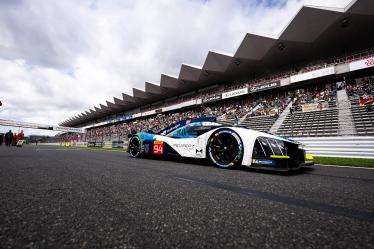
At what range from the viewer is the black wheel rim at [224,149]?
160 inches

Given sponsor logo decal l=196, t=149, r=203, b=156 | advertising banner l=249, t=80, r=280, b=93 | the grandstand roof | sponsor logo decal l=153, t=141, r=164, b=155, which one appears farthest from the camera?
advertising banner l=249, t=80, r=280, b=93

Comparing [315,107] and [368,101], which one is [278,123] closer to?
[315,107]

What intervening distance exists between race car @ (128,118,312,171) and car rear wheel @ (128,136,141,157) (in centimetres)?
16

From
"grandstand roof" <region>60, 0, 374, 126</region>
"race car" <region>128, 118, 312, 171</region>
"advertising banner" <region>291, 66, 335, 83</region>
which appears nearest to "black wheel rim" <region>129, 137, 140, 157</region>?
"race car" <region>128, 118, 312, 171</region>

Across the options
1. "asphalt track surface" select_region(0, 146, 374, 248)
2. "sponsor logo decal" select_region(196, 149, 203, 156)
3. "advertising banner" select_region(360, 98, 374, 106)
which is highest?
"advertising banner" select_region(360, 98, 374, 106)

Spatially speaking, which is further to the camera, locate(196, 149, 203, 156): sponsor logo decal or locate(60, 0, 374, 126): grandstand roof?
locate(60, 0, 374, 126): grandstand roof

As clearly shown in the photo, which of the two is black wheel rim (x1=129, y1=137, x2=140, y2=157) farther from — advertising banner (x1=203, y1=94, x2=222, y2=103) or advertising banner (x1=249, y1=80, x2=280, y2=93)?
advertising banner (x1=203, y1=94, x2=222, y2=103)

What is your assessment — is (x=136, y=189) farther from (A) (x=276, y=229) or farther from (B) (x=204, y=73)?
(B) (x=204, y=73)

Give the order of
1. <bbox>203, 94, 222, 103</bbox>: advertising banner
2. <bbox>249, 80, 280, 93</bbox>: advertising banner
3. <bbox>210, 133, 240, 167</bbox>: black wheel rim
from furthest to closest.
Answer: <bbox>203, 94, 222, 103</bbox>: advertising banner → <bbox>249, 80, 280, 93</bbox>: advertising banner → <bbox>210, 133, 240, 167</bbox>: black wheel rim

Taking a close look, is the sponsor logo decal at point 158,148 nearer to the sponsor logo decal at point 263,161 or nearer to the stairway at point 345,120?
the sponsor logo decal at point 263,161

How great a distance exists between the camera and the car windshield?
4.95 meters

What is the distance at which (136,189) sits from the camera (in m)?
2.05

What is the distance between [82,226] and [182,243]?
604mm

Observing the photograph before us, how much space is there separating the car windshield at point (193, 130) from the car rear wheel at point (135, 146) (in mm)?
1450
